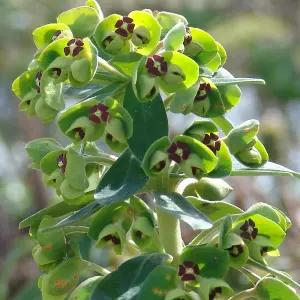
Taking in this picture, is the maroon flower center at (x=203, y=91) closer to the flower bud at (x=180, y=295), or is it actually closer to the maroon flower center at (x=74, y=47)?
the maroon flower center at (x=74, y=47)

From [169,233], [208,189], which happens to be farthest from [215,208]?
[169,233]

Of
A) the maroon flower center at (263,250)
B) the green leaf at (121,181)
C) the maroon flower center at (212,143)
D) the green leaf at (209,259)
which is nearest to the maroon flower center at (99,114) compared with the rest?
the green leaf at (121,181)

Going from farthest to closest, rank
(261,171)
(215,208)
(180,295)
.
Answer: (215,208), (261,171), (180,295)

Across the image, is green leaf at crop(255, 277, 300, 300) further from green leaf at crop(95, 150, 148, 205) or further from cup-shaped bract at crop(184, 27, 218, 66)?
cup-shaped bract at crop(184, 27, 218, 66)

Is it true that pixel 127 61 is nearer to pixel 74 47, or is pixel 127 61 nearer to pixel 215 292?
pixel 74 47

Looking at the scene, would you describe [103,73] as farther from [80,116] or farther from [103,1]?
[103,1]

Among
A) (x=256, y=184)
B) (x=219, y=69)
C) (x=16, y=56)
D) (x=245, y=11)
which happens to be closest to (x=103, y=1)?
(x=16, y=56)

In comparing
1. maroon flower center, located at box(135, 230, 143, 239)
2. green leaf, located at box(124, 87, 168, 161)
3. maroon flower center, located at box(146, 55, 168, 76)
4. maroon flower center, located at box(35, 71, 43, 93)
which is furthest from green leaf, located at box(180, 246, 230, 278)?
maroon flower center, located at box(35, 71, 43, 93)
